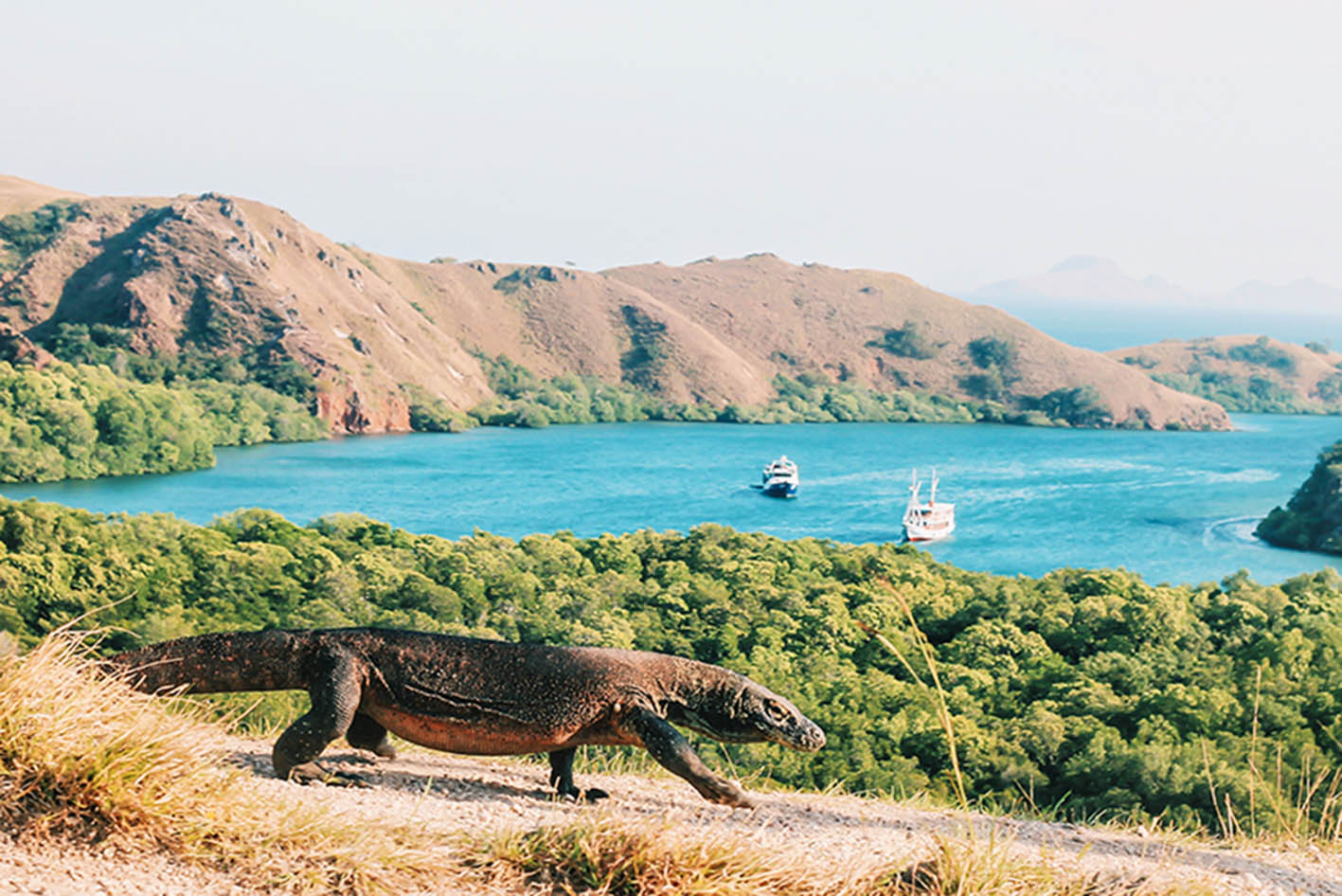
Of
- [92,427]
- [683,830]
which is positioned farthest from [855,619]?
[92,427]

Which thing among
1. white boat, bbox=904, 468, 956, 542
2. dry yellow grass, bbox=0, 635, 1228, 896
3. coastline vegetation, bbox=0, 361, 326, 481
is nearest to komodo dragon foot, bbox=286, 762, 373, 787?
dry yellow grass, bbox=0, 635, 1228, 896

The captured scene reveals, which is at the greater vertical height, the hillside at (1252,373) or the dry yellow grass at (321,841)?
the hillside at (1252,373)

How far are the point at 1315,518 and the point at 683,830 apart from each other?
6833 cm

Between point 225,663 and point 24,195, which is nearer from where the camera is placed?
point 225,663

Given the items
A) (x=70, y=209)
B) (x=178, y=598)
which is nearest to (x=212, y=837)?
(x=178, y=598)

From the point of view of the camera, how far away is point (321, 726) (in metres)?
5.85

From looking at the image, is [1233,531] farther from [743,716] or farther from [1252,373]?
[1252,373]

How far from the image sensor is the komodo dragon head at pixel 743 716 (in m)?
6.25

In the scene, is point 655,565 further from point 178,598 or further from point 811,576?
point 178,598

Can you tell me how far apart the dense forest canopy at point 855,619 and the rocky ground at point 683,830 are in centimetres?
1118

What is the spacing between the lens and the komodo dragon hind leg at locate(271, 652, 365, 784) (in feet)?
19.2

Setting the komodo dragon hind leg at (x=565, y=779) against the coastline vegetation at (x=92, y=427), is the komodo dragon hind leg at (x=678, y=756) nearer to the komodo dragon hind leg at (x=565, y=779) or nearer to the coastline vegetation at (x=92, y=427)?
the komodo dragon hind leg at (x=565, y=779)

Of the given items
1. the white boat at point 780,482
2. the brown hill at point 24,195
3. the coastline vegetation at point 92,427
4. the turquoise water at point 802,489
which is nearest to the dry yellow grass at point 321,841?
the turquoise water at point 802,489

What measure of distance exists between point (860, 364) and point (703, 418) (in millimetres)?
25832
